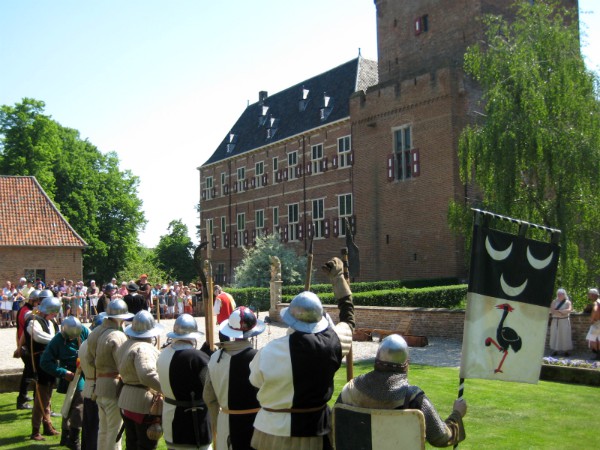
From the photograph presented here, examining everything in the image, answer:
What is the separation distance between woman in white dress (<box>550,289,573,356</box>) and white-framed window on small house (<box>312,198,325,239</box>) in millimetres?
20983

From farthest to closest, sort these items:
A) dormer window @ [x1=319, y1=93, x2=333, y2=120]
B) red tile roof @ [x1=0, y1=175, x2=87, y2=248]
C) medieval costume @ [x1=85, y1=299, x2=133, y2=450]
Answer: dormer window @ [x1=319, y1=93, x2=333, y2=120] → red tile roof @ [x1=0, y1=175, x2=87, y2=248] → medieval costume @ [x1=85, y1=299, x2=133, y2=450]

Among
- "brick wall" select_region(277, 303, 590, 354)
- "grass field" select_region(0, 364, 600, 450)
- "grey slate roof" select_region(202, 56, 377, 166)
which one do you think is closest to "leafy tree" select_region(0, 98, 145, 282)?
"grey slate roof" select_region(202, 56, 377, 166)

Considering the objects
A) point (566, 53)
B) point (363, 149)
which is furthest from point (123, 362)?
point (363, 149)

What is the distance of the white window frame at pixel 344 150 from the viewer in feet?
108

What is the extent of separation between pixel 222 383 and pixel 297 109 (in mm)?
35448

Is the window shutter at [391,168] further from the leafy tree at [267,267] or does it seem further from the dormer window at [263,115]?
the dormer window at [263,115]

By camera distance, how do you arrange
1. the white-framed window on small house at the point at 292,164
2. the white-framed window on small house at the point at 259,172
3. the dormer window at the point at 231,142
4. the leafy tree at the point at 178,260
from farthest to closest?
the leafy tree at the point at 178,260, the dormer window at the point at 231,142, the white-framed window on small house at the point at 259,172, the white-framed window on small house at the point at 292,164

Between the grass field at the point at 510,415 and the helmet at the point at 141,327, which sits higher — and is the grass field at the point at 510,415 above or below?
below

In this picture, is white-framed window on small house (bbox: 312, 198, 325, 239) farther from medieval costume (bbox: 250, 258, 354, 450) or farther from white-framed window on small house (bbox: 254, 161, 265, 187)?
medieval costume (bbox: 250, 258, 354, 450)

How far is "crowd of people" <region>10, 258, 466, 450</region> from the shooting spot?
4.10 m

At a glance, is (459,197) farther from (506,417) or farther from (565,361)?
(506,417)

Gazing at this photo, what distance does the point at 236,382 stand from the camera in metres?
4.75

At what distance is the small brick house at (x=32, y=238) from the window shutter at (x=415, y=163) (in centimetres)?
1747

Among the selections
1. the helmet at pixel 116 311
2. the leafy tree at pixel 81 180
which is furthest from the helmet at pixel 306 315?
the leafy tree at pixel 81 180
